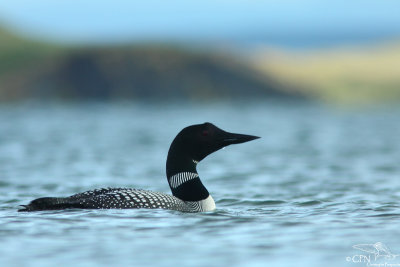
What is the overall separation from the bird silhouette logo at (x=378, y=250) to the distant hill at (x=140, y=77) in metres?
81.7

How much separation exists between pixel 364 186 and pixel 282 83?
81742 mm

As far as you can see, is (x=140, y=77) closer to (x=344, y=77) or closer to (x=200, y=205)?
(x=344, y=77)

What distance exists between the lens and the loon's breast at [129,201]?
7733 mm

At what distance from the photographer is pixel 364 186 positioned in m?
11.6

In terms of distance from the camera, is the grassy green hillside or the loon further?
the grassy green hillside

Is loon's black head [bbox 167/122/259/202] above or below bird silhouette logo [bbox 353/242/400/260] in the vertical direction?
above

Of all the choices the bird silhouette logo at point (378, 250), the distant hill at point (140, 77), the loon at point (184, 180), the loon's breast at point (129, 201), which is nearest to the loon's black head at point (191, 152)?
the loon at point (184, 180)

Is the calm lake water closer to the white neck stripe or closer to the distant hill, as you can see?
the white neck stripe

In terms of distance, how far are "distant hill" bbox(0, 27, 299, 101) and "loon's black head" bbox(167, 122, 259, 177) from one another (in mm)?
79314

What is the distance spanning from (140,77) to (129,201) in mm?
86284

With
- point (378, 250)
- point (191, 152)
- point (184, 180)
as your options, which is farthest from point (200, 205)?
point (378, 250)

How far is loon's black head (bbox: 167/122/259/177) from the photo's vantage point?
26.7 feet

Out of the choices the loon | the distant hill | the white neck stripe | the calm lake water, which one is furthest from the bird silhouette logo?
the distant hill

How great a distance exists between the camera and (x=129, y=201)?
308 inches
